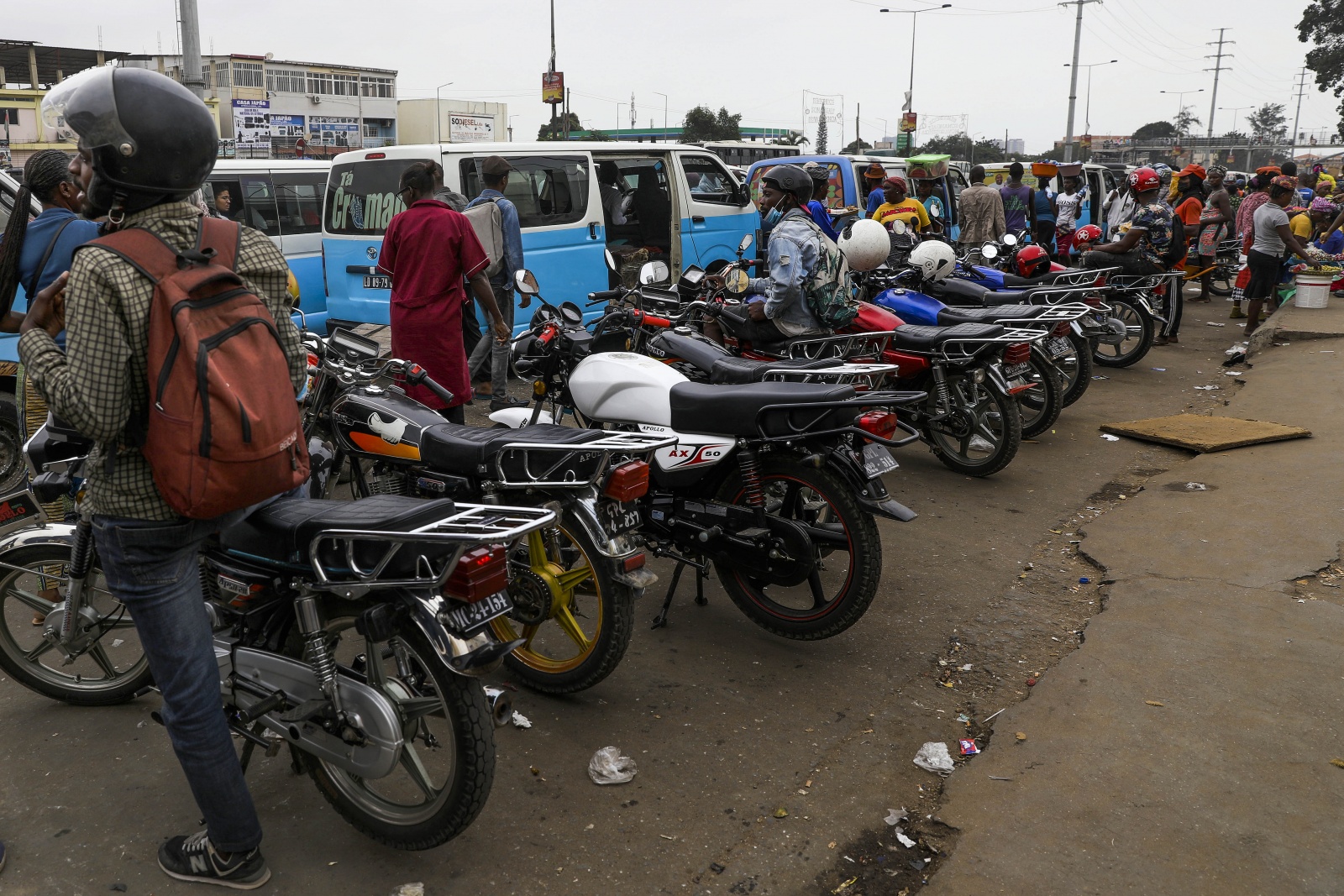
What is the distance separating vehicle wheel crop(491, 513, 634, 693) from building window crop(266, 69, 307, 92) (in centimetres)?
6487

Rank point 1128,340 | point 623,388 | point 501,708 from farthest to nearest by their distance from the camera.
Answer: point 1128,340 → point 623,388 → point 501,708

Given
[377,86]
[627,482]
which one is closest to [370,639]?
[627,482]

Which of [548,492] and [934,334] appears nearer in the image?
[548,492]

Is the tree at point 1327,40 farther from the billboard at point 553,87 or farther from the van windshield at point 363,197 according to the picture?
the van windshield at point 363,197

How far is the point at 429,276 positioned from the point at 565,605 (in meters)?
2.47

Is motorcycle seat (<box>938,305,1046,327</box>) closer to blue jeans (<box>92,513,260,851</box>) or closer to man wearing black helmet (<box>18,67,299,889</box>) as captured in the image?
man wearing black helmet (<box>18,67,299,889</box>)

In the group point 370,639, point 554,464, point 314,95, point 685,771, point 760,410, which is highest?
point 314,95

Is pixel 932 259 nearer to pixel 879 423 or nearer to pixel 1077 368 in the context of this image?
pixel 1077 368

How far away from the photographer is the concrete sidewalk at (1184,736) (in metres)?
2.55

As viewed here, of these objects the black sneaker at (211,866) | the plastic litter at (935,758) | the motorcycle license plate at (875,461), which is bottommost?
the plastic litter at (935,758)

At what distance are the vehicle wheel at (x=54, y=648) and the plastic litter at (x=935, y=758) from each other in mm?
2485

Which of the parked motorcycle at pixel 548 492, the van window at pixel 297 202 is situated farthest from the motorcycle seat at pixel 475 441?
the van window at pixel 297 202

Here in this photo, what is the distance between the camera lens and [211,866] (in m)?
2.49

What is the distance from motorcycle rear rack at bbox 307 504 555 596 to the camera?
232 cm
